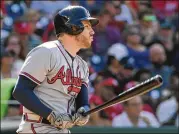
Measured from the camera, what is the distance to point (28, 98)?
3.74 meters

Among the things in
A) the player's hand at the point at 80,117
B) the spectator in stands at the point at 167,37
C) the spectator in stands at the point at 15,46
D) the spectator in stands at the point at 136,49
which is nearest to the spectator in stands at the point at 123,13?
the spectator in stands at the point at 136,49

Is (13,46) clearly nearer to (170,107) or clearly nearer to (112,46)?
(112,46)

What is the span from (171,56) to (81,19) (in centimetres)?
551

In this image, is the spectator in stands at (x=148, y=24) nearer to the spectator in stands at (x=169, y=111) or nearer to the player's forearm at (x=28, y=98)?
the spectator in stands at (x=169, y=111)

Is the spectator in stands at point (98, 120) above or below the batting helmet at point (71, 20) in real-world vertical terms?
below

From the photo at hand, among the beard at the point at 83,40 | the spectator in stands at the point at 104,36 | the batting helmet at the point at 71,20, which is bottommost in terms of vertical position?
the beard at the point at 83,40

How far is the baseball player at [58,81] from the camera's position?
3.78 metres

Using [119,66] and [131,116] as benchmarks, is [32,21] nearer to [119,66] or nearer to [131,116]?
[119,66]

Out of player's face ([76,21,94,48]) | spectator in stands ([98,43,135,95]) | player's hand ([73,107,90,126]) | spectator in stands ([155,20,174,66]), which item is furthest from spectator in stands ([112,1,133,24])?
player's hand ([73,107,90,126])

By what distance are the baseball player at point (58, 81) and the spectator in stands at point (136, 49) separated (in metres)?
4.83

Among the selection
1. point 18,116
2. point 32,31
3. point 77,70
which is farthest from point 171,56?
point 77,70

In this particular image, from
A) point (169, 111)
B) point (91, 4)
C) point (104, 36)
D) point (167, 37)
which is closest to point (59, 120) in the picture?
point (169, 111)

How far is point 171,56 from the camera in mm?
9328

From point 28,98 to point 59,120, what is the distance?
0.84 ft
